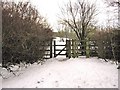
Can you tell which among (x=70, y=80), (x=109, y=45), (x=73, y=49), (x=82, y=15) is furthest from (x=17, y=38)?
(x=82, y=15)

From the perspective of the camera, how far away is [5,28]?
39.2 feet

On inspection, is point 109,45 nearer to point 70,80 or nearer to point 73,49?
point 73,49

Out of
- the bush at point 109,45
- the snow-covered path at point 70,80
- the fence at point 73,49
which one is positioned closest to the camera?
the snow-covered path at point 70,80

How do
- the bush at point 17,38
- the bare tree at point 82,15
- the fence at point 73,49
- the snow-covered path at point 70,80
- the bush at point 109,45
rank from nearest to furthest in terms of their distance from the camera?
the snow-covered path at point 70,80, the bush at point 17,38, the bush at point 109,45, the fence at point 73,49, the bare tree at point 82,15

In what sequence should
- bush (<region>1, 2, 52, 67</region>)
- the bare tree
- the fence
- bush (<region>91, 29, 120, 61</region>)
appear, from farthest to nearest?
the bare tree < the fence < bush (<region>91, 29, 120, 61</region>) < bush (<region>1, 2, 52, 67</region>)

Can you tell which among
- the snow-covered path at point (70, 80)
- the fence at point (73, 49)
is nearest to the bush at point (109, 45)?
the fence at point (73, 49)

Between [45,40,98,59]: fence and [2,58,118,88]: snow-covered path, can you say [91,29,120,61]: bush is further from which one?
[2,58,118,88]: snow-covered path

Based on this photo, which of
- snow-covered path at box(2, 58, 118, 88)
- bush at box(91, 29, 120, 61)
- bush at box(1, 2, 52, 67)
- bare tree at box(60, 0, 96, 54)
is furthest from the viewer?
bare tree at box(60, 0, 96, 54)

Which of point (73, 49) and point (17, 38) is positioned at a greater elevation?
point (17, 38)

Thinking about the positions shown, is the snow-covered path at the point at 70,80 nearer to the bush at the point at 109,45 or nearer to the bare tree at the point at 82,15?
the bush at the point at 109,45

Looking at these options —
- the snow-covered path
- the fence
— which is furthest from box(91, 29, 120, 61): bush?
the snow-covered path

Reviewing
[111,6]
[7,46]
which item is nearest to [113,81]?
[7,46]

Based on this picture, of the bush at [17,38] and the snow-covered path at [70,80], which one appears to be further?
the bush at [17,38]

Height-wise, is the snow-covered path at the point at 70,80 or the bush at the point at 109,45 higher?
the bush at the point at 109,45
